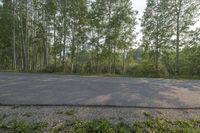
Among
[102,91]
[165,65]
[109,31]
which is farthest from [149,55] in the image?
[102,91]

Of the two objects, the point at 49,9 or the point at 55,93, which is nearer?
the point at 55,93

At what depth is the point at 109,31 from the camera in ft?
76.8

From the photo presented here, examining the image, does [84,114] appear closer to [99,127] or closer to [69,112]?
[69,112]

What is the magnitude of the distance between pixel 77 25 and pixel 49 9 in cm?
362

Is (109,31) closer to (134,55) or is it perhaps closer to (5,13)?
(134,55)

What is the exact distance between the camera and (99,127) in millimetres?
4957

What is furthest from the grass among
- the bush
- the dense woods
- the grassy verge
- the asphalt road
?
the dense woods

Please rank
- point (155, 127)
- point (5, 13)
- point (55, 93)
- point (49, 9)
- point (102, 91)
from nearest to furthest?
1. point (155, 127)
2. point (55, 93)
3. point (102, 91)
4. point (5, 13)
5. point (49, 9)

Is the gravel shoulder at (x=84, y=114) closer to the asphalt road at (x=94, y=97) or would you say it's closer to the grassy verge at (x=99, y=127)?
the grassy verge at (x=99, y=127)

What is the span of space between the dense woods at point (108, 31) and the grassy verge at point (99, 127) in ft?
54.6

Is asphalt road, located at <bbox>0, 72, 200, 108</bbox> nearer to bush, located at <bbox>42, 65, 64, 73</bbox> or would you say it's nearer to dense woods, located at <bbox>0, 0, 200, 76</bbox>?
bush, located at <bbox>42, 65, 64, 73</bbox>

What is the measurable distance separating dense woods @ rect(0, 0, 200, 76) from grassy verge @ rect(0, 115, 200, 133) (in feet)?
54.6

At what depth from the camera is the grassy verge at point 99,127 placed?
4805 mm

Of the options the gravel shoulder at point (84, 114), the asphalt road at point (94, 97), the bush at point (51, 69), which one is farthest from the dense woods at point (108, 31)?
the gravel shoulder at point (84, 114)
